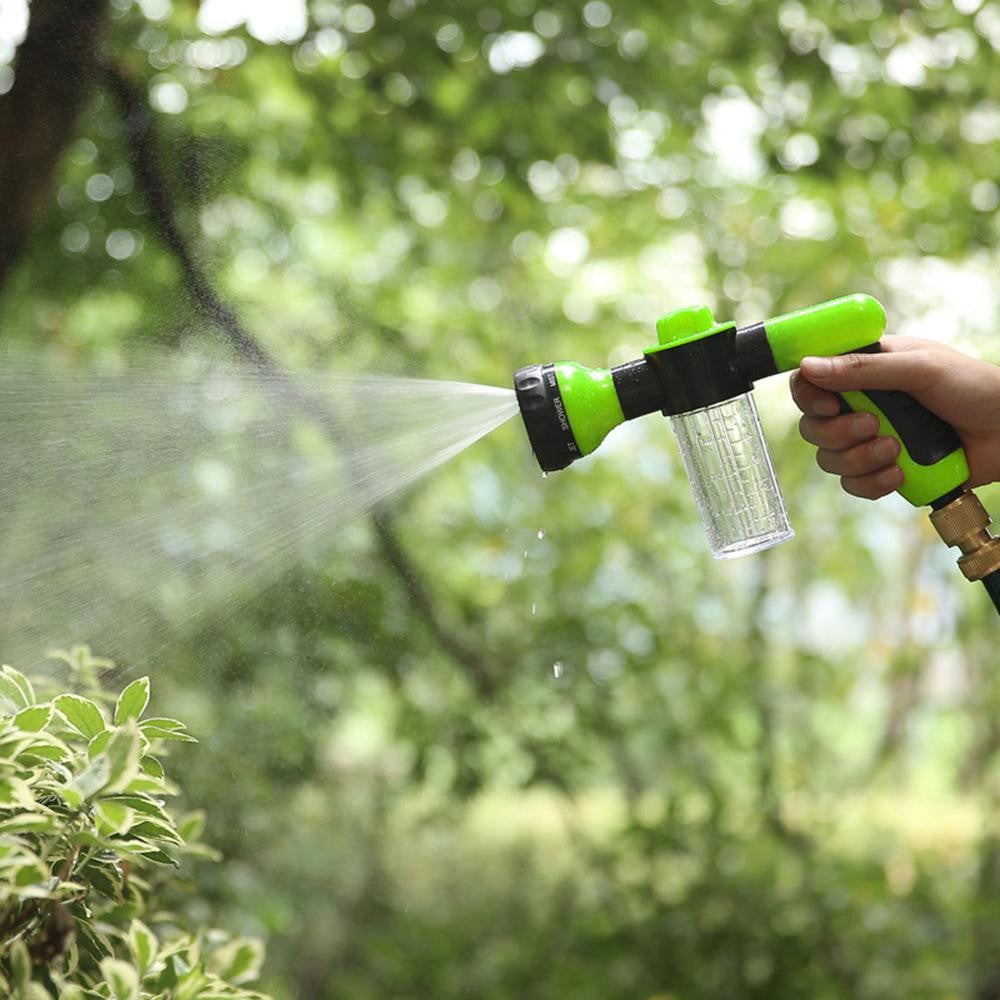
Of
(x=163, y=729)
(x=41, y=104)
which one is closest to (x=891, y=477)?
(x=163, y=729)

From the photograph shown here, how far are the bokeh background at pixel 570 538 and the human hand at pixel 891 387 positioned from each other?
686 mm

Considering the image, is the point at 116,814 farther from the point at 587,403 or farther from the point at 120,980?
the point at 587,403

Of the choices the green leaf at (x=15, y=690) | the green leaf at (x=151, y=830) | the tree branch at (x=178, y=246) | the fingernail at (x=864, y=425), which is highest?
the tree branch at (x=178, y=246)

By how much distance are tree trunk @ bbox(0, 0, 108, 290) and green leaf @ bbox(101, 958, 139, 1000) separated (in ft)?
2.82

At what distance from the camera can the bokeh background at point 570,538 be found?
145 cm

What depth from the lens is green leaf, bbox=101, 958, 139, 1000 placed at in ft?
1.98

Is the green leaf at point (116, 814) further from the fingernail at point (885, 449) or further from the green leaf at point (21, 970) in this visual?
the fingernail at point (885, 449)

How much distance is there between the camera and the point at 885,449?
89 cm

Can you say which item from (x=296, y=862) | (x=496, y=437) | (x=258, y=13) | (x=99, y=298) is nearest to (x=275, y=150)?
(x=258, y=13)

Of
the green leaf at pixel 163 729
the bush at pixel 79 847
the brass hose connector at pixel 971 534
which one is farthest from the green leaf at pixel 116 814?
the brass hose connector at pixel 971 534

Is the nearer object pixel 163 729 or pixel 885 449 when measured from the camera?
pixel 163 729

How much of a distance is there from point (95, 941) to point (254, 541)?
0.65 meters

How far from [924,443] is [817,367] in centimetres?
12

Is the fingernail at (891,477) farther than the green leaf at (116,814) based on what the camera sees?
Yes
